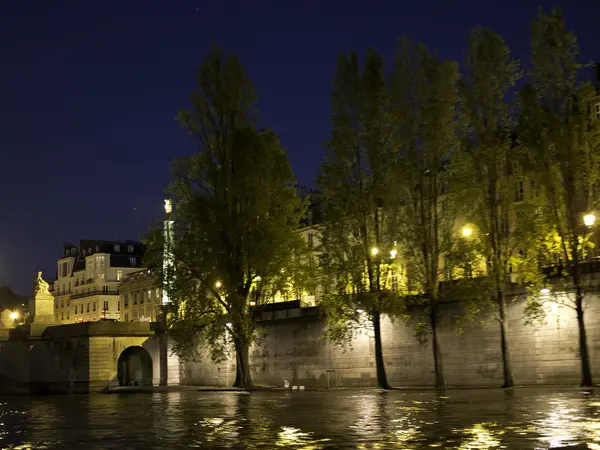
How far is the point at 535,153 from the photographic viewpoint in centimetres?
4066

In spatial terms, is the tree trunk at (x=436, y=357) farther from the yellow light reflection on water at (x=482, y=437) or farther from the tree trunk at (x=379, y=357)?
the yellow light reflection on water at (x=482, y=437)

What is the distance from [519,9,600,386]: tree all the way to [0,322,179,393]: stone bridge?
133ft

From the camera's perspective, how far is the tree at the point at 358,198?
46094 millimetres

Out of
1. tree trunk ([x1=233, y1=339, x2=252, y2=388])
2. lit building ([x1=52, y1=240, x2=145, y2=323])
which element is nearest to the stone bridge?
tree trunk ([x1=233, y1=339, x2=252, y2=388])

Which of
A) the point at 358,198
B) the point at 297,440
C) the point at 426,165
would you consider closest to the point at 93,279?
the point at 358,198

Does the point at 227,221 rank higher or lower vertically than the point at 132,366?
higher

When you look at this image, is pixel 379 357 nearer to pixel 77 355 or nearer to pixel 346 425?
pixel 346 425

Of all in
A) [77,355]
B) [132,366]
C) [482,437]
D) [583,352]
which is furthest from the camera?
[132,366]

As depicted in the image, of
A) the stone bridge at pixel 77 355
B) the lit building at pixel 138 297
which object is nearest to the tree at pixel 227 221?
the stone bridge at pixel 77 355

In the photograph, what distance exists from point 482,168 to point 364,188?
6.91 metres

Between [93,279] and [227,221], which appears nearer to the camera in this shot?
[227,221]

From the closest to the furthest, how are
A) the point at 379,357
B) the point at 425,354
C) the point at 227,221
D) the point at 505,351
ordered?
the point at 505,351
the point at 379,357
the point at 425,354
the point at 227,221

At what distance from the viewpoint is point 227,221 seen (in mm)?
50469

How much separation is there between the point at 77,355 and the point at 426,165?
135 feet
